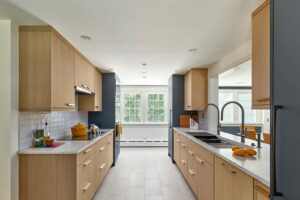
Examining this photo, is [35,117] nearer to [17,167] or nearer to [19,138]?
[19,138]

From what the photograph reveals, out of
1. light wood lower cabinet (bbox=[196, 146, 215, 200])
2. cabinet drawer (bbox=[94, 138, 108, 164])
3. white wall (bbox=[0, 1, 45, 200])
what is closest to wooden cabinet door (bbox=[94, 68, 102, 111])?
cabinet drawer (bbox=[94, 138, 108, 164])

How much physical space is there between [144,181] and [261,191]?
2996mm

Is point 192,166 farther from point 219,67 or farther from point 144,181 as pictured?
point 219,67

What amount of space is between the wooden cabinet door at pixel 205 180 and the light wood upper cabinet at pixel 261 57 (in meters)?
0.99

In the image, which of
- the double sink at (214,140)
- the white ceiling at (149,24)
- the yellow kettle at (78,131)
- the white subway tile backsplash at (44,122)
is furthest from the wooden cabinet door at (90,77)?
the double sink at (214,140)

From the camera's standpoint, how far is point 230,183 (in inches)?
75.3

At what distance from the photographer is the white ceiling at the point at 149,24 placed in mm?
1868

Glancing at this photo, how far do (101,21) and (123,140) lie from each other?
5.87 metres

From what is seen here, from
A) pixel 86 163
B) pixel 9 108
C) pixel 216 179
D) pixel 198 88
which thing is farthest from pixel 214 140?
pixel 9 108

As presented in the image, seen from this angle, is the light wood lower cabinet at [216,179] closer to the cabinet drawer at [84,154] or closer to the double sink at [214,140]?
the double sink at [214,140]

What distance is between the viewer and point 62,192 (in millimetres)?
2367

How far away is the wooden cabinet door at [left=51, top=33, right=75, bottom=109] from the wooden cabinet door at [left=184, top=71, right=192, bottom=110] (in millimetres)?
2716

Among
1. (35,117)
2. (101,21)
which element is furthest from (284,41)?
(35,117)

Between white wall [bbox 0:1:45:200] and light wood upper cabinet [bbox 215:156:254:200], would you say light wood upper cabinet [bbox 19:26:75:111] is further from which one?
light wood upper cabinet [bbox 215:156:254:200]
